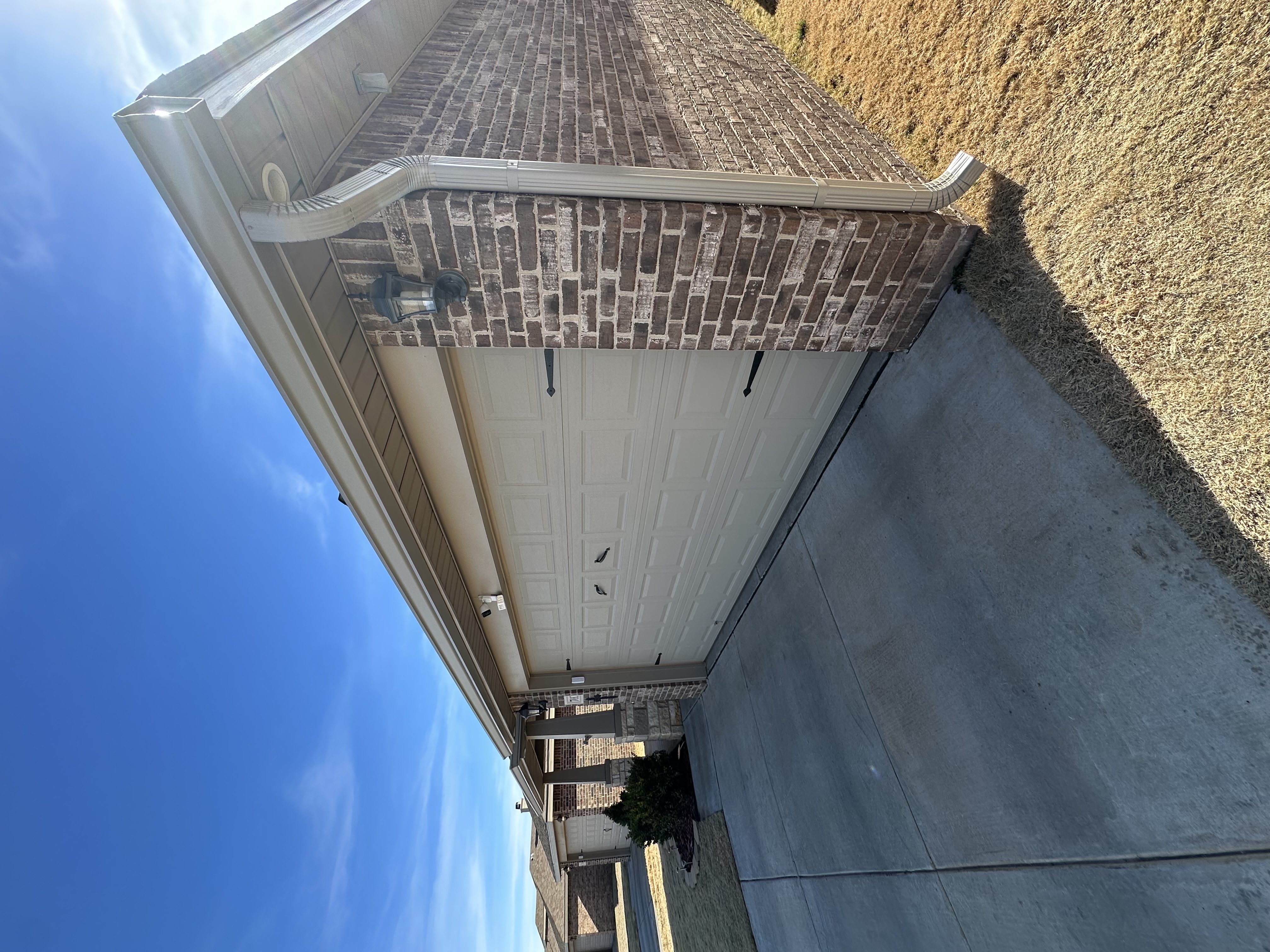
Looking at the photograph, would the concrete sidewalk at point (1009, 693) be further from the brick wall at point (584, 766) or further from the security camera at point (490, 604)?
the brick wall at point (584, 766)

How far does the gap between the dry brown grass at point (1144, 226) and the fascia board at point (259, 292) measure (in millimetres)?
3441

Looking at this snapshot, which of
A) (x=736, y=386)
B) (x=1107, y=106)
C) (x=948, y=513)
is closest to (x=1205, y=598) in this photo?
(x=948, y=513)

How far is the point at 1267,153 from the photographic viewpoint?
77.9 inches

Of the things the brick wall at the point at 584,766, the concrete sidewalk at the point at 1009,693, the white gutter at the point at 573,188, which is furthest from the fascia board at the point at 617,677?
the white gutter at the point at 573,188

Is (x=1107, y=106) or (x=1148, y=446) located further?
(x=1107, y=106)

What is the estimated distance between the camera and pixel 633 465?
454 centimetres

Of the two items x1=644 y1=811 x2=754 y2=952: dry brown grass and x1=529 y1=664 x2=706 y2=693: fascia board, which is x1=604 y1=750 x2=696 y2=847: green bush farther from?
x1=529 y1=664 x2=706 y2=693: fascia board

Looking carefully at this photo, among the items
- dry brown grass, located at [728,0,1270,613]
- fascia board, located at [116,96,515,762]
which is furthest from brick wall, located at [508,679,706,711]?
dry brown grass, located at [728,0,1270,613]

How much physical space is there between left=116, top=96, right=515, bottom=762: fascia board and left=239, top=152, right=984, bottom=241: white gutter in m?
0.11

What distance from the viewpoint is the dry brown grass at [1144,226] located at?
2014 millimetres

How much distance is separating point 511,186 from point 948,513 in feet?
9.96

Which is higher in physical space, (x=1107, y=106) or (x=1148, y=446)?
(x=1107, y=106)

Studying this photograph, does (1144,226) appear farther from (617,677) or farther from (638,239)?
(617,677)

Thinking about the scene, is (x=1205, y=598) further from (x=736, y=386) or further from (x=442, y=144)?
(x=442, y=144)
